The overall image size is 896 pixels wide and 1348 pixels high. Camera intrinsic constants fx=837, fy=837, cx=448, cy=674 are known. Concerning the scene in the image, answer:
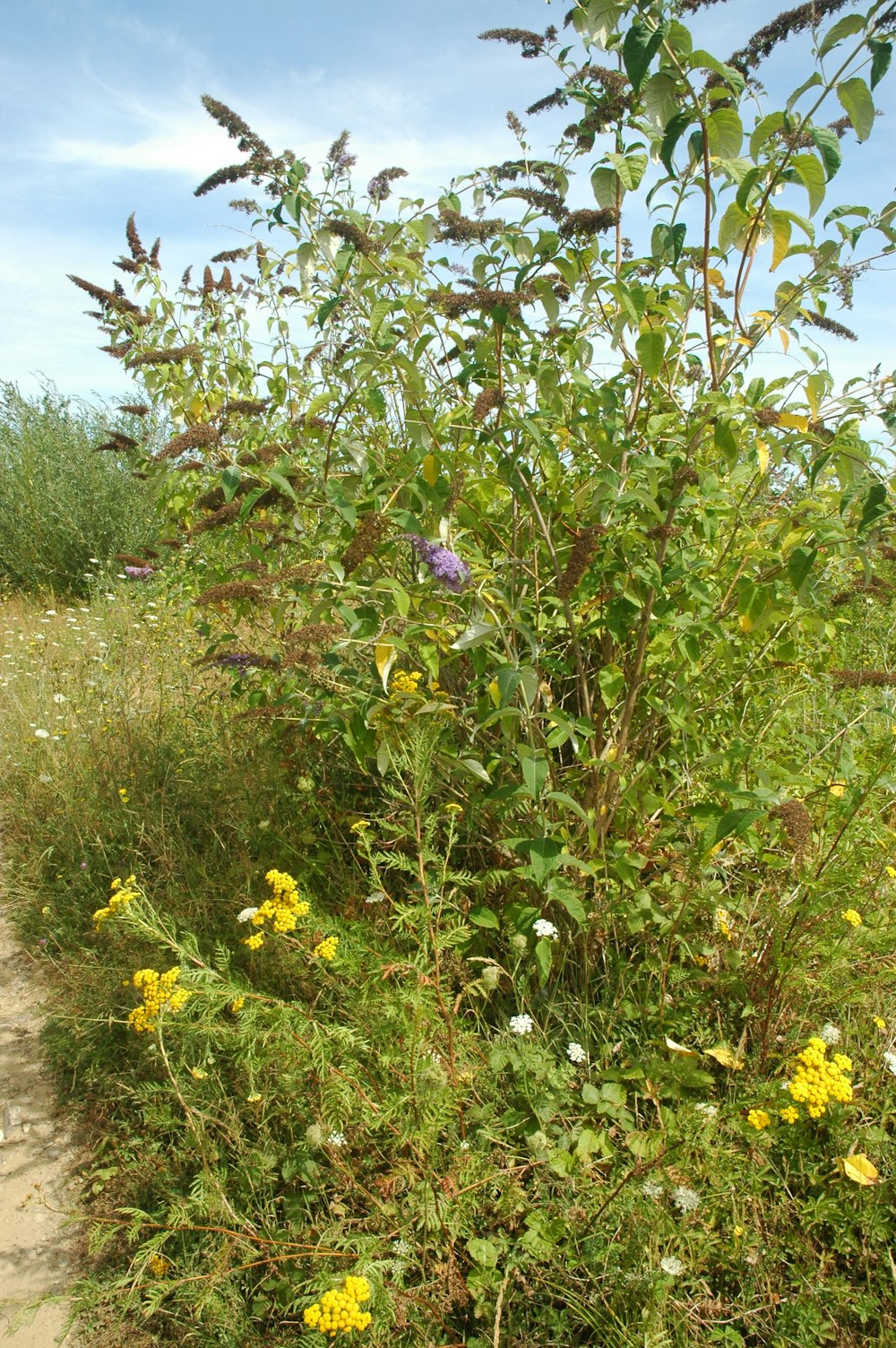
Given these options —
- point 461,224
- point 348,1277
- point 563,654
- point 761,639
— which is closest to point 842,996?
point 761,639

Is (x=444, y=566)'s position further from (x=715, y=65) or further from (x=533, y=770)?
(x=715, y=65)

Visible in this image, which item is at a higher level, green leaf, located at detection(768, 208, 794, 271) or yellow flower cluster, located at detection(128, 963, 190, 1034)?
green leaf, located at detection(768, 208, 794, 271)

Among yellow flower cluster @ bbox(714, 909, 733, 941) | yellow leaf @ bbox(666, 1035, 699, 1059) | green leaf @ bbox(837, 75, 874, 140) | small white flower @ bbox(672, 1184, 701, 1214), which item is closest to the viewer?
green leaf @ bbox(837, 75, 874, 140)

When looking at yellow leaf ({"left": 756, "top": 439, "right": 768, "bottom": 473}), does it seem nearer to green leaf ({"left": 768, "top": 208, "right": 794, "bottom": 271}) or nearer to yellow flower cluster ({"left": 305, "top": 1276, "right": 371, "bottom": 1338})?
green leaf ({"left": 768, "top": 208, "right": 794, "bottom": 271})

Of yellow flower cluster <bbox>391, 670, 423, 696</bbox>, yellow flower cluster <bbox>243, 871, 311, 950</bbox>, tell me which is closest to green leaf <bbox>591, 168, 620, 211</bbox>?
yellow flower cluster <bbox>391, 670, 423, 696</bbox>

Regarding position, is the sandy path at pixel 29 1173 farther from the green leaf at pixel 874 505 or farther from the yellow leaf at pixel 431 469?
the green leaf at pixel 874 505

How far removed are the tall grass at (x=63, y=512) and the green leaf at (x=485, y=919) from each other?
6.64 m

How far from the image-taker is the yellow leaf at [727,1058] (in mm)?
1931

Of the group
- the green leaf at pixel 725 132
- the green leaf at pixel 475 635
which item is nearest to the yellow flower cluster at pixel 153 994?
the green leaf at pixel 475 635

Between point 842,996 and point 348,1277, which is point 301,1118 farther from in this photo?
point 842,996

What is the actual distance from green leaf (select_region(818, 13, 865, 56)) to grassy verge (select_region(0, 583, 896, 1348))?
137cm

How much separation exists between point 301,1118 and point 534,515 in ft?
4.94

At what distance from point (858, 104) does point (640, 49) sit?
390mm

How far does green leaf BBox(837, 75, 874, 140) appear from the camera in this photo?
1398 millimetres
